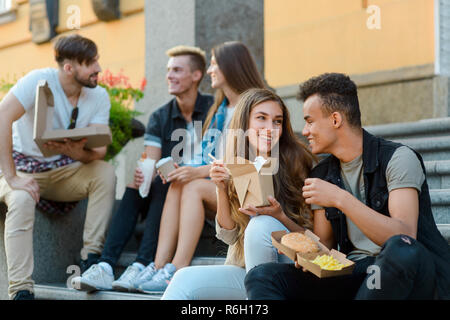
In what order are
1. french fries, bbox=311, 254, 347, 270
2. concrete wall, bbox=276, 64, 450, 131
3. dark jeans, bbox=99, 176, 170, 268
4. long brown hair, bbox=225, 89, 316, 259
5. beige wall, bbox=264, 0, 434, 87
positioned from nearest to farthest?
french fries, bbox=311, 254, 347, 270 < long brown hair, bbox=225, 89, 316, 259 < dark jeans, bbox=99, 176, 170, 268 < concrete wall, bbox=276, 64, 450, 131 < beige wall, bbox=264, 0, 434, 87

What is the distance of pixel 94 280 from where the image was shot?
4156 millimetres

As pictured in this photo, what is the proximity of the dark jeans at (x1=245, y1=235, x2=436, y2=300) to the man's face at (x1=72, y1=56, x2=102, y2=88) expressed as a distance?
95.2 inches

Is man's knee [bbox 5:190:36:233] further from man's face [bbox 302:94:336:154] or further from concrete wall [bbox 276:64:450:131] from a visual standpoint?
concrete wall [bbox 276:64:450:131]

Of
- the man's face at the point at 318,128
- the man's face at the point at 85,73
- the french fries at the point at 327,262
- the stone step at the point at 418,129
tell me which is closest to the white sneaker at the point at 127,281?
the man's face at the point at 85,73

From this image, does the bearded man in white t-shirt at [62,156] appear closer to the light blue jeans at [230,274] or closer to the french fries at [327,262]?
the light blue jeans at [230,274]

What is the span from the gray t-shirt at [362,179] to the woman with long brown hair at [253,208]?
0.27 m

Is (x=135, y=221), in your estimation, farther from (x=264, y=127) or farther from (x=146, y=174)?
(x=264, y=127)

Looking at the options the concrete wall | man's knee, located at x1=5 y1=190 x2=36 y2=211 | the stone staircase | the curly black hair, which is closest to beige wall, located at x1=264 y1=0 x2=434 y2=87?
the concrete wall

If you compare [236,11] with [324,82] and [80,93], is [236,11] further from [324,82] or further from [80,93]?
[324,82]

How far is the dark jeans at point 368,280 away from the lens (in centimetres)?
247

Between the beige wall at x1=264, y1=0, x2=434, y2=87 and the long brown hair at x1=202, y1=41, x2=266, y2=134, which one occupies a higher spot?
the beige wall at x1=264, y1=0, x2=434, y2=87

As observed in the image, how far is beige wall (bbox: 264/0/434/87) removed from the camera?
7.05 meters

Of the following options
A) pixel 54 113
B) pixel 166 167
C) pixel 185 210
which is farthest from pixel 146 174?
pixel 54 113
